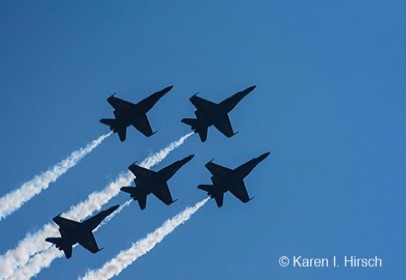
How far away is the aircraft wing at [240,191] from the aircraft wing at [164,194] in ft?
27.2

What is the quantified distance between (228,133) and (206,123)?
14.9 feet

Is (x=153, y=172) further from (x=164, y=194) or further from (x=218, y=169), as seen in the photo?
(x=218, y=169)

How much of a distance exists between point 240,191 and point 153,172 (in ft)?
41.1

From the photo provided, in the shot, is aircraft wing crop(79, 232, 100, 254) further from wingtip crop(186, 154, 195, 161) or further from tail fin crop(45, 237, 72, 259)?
wingtip crop(186, 154, 195, 161)

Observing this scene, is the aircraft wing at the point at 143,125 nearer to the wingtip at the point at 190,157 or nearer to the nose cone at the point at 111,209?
the wingtip at the point at 190,157

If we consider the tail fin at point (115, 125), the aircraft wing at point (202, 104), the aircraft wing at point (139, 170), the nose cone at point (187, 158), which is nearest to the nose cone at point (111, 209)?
the aircraft wing at point (139, 170)

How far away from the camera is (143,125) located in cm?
10006

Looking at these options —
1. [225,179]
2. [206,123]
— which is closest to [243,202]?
[225,179]

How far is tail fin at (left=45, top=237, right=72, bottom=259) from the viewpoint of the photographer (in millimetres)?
94688

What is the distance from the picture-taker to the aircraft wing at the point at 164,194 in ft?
330

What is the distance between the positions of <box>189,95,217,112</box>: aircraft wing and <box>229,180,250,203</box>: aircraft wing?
11.1m

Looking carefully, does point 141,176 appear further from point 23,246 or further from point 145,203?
point 23,246

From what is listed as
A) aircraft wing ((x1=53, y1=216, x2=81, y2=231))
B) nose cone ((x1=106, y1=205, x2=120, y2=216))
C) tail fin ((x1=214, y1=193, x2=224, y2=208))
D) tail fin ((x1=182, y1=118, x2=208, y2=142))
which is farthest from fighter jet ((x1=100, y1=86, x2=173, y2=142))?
tail fin ((x1=214, y1=193, x2=224, y2=208))

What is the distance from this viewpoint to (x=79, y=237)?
95.8m
